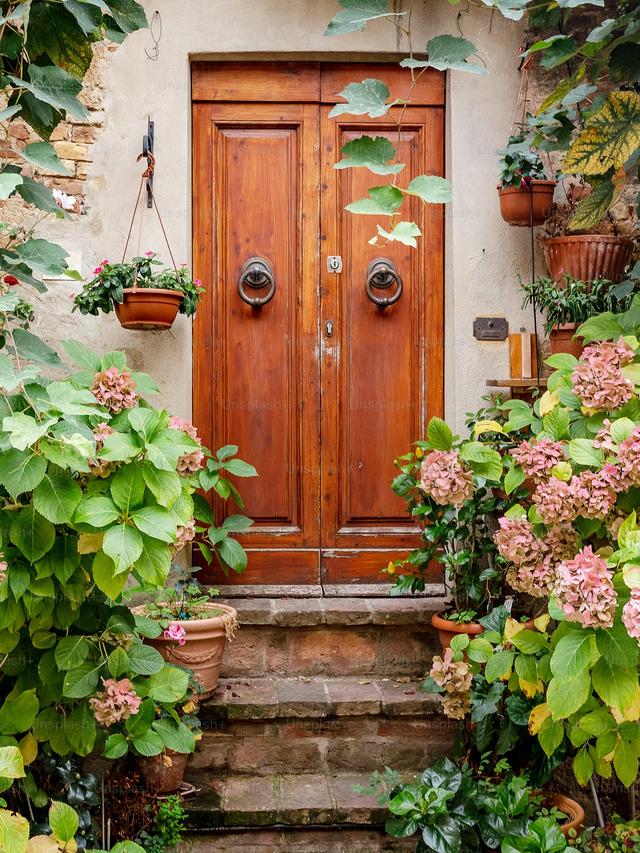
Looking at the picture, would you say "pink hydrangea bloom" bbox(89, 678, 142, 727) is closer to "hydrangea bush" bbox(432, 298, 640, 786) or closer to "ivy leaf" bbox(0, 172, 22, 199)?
"hydrangea bush" bbox(432, 298, 640, 786)


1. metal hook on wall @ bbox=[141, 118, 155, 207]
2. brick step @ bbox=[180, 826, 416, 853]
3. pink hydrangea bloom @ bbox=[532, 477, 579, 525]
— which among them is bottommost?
brick step @ bbox=[180, 826, 416, 853]

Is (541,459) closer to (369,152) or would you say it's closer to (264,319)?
(369,152)

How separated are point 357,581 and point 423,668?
1.73ft

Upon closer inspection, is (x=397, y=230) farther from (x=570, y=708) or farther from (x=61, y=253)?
(x=570, y=708)

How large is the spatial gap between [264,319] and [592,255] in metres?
1.40

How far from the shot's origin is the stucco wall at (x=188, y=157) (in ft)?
12.8

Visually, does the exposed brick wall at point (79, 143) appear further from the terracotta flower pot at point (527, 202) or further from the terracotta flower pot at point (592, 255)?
the terracotta flower pot at point (592, 255)

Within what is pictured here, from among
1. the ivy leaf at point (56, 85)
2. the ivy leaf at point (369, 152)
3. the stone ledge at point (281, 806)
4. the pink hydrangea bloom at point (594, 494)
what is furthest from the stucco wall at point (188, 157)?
the ivy leaf at point (369, 152)

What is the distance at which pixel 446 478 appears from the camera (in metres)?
2.97

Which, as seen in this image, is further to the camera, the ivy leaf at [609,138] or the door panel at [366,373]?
the door panel at [366,373]

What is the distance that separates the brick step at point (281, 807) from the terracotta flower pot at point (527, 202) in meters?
2.28

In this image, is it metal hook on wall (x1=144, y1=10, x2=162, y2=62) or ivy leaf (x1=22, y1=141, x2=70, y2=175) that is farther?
metal hook on wall (x1=144, y1=10, x2=162, y2=62)

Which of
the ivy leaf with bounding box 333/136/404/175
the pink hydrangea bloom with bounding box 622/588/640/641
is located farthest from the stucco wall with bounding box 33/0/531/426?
the ivy leaf with bounding box 333/136/404/175

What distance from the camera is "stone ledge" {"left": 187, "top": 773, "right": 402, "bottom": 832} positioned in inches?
118
